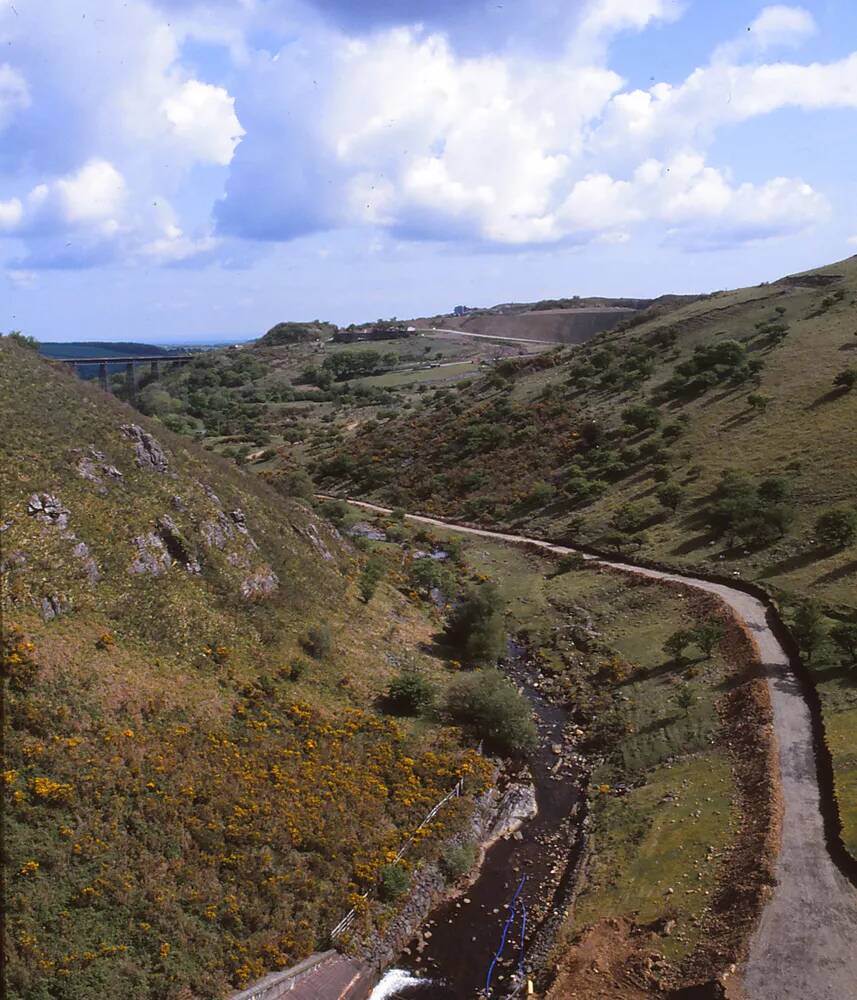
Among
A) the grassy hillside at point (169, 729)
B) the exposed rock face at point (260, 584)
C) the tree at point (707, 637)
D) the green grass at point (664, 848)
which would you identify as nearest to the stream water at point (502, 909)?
the green grass at point (664, 848)

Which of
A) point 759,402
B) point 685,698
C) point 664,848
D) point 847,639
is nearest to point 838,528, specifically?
point 847,639

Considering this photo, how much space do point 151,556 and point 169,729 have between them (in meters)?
10.6

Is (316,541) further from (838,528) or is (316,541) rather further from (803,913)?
(838,528)

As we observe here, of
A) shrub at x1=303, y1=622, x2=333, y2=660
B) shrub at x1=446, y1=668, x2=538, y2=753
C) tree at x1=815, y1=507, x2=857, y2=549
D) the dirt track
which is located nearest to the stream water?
shrub at x1=446, y1=668, x2=538, y2=753

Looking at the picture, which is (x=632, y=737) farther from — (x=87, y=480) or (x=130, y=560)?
(x=87, y=480)

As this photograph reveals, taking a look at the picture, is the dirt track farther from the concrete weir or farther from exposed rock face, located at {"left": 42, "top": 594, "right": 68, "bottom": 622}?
exposed rock face, located at {"left": 42, "top": 594, "right": 68, "bottom": 622}

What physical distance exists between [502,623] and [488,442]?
4598cm

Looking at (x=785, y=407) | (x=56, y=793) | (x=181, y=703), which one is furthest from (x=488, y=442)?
(x=56, y=793)

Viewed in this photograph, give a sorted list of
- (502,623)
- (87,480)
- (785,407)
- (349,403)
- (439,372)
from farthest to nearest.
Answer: (439,372), (349,403), (785,407), (502,623), (87,480)

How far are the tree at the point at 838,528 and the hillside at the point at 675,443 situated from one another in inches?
21.3

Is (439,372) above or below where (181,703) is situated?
above

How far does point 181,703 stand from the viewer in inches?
1134

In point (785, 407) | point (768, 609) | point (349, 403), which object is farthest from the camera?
point (349, 403)

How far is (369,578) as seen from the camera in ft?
161
